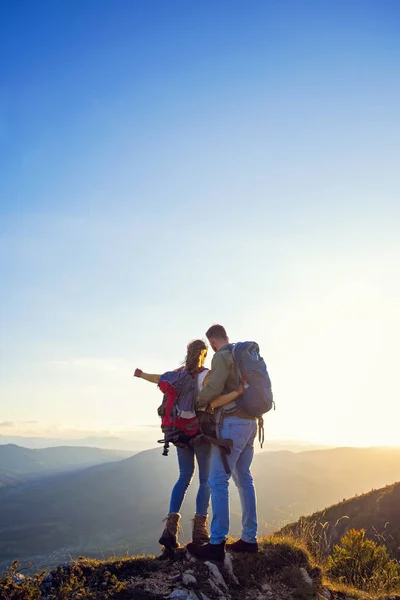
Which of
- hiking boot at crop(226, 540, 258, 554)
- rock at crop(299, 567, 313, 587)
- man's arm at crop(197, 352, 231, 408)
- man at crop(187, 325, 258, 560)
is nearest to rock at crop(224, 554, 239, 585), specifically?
man at crop(187, 325, 258, 560)

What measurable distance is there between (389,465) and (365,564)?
200644mm

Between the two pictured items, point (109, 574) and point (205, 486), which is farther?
point (205, 486)

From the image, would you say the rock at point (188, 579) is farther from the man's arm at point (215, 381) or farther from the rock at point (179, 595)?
the man's arm at point (215, 381)

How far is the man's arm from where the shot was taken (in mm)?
5902

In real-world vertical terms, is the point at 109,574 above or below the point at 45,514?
above

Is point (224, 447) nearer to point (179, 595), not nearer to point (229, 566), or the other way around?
point (229, 566)

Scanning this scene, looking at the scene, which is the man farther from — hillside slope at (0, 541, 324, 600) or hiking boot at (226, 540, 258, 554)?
hillside slope at (0, 541, 324, 600)

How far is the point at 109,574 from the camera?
17.0 ft

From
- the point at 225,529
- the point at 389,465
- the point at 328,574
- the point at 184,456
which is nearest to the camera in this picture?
the point at 225,529

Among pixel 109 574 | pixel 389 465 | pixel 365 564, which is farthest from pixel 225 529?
pixel 389 465

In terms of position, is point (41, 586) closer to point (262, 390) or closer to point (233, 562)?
point (233, 562)

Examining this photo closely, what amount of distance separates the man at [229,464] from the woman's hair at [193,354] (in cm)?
53

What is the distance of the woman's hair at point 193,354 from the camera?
6.75 meters

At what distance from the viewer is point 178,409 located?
6.38 metres
